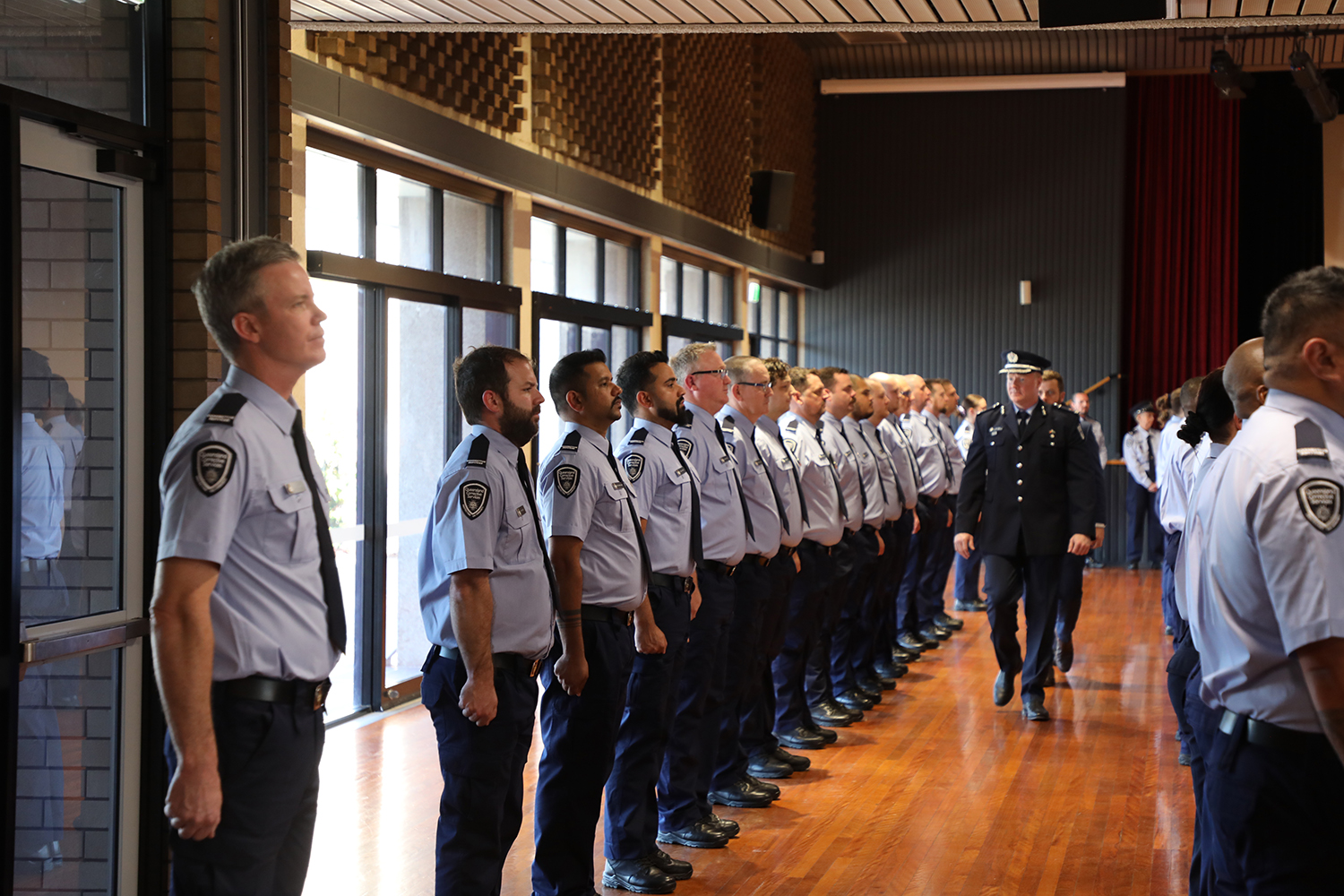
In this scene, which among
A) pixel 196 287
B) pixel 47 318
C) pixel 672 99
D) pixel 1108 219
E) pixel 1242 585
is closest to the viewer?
pixel 1242 585

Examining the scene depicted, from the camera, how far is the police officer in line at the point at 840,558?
6.37 m

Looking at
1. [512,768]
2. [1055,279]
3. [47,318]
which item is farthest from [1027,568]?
[1055,279]

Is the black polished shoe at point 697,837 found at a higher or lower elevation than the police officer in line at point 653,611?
lower

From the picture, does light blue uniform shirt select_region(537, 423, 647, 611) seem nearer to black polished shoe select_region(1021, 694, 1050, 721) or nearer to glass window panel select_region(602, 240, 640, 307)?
black polished shoe select_region(1021, 694, 1050, 721)

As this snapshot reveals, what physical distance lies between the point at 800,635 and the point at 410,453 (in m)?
2.50

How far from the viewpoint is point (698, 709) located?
4.48 metres

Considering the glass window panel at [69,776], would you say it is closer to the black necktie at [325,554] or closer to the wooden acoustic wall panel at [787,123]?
the black necktie at [325,554]

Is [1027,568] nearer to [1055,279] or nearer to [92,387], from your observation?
[92,387]

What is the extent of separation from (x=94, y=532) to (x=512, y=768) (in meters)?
1.32

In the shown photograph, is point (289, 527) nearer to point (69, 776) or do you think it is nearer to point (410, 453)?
point (69, 776)

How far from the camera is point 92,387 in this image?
11.1 feet

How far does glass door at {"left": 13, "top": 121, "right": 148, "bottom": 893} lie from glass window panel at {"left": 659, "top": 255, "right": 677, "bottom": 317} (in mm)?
7815

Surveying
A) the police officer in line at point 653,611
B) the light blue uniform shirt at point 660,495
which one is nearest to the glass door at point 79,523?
the police officer in line at point 653,611

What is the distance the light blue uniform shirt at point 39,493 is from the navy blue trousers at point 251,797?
1110 mm
